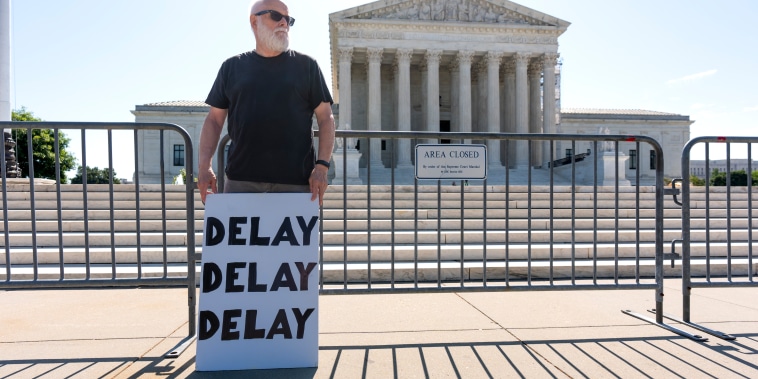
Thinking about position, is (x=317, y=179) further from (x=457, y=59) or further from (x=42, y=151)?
(x=42, y=151)

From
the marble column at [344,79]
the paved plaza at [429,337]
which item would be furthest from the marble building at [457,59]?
the paved plaza at [429,337]

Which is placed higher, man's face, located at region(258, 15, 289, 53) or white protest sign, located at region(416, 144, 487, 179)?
man's face, located at region(258, 15, 289, 53)

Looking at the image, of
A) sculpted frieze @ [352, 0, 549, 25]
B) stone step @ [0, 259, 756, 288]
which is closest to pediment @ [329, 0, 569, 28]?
sculpted frieze @ [352, 0, 549, 25]

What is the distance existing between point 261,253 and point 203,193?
0.54m

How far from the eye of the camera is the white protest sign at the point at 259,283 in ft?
9.18

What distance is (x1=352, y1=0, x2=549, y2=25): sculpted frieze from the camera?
35.2 m

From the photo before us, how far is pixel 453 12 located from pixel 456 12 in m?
0.23

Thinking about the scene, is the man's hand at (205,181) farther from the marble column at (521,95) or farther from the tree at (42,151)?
the tree at (42,151)

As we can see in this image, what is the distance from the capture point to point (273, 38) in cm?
280

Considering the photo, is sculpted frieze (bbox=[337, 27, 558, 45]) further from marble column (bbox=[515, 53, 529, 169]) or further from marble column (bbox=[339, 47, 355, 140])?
marble column (bbox=[515, 53, 529, 169])

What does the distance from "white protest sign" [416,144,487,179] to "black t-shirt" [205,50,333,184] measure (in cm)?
117

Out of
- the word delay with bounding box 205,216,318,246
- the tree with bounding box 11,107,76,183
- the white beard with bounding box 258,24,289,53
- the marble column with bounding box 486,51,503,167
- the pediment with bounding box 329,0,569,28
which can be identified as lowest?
the word delay with bounding box 205,216,318,246

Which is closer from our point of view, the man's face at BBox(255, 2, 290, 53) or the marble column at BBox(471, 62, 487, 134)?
the man's face at BBox(255, 2, 290, 53)

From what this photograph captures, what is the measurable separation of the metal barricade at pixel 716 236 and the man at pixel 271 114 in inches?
121
